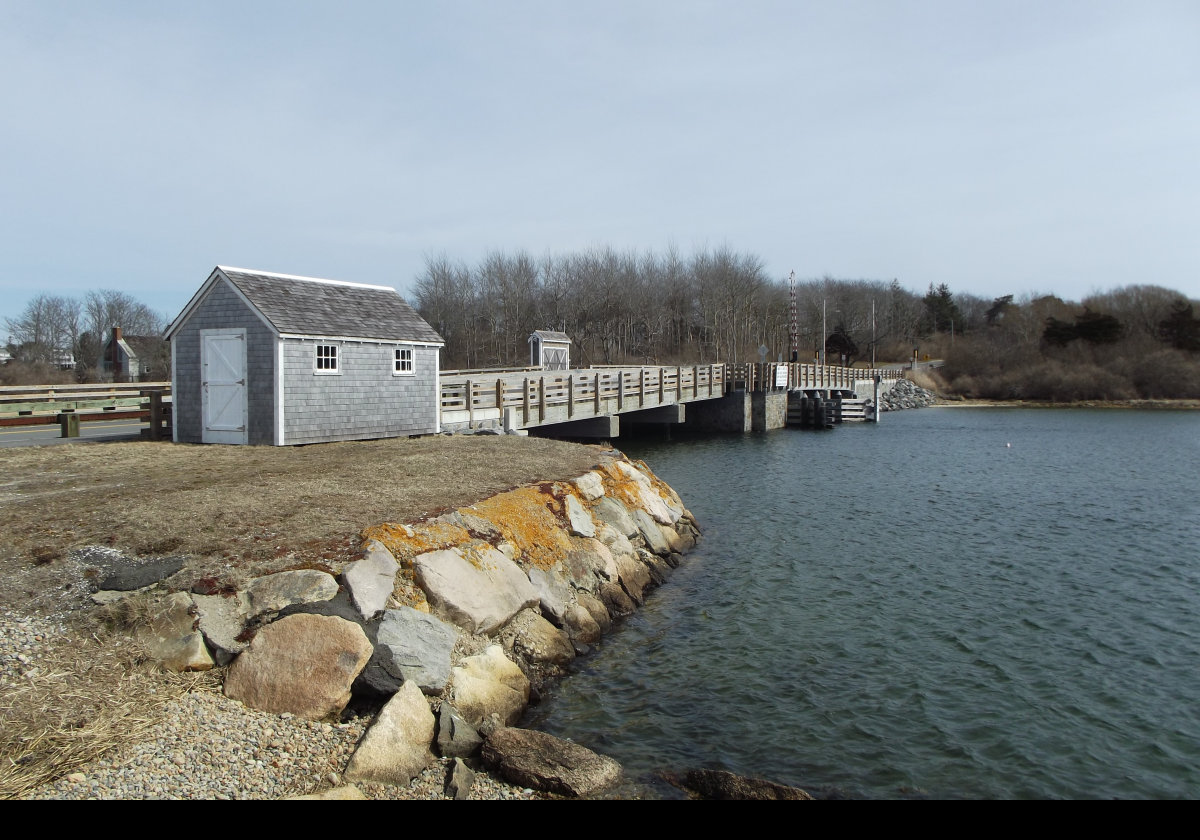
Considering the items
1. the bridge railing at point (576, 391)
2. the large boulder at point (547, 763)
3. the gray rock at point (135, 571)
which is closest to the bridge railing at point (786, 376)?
the bridge railing at point (576, 391)

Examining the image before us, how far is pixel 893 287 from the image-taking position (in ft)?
362

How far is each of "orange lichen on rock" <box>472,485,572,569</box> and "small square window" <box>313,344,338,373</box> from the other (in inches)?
318

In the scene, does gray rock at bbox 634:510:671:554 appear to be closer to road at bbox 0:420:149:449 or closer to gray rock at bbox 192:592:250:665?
gray rock at bbox 192:592:250:665

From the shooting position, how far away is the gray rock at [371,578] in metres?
7.89

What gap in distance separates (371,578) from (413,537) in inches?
50.4

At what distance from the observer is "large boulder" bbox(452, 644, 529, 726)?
7.46 metres

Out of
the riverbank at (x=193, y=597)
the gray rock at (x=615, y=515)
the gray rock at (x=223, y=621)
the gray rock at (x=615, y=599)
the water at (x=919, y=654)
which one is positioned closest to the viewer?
the riverbank at (x=193, y=597)

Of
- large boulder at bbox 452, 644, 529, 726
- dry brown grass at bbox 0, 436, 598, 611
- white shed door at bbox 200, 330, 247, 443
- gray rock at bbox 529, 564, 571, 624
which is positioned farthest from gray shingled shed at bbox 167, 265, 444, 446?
large boulder at bbox 452, 644, 529, 726

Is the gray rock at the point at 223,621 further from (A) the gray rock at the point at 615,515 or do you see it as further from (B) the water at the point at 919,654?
(A) the gray rock at the point at 615,515

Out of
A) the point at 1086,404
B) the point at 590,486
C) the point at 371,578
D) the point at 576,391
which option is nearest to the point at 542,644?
the point at 371,578

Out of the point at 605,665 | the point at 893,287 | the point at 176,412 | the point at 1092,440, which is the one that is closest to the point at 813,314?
the point at 893,287

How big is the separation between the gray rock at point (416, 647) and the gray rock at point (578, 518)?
4.34 metres

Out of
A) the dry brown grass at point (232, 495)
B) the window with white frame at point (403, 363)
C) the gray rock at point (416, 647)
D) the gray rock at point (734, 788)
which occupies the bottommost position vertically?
the gray rock at point (734, 788)
